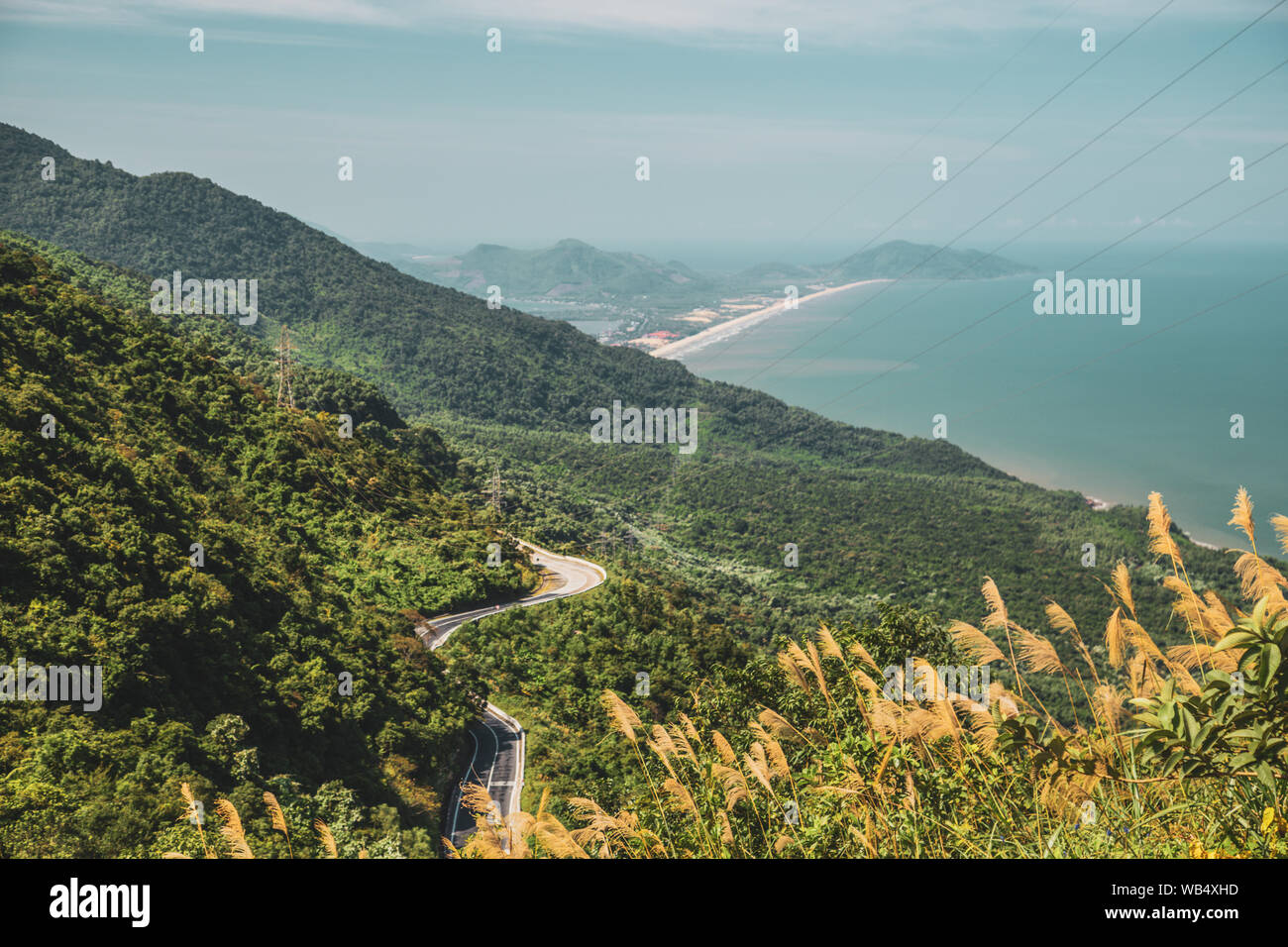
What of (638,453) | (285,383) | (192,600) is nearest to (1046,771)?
(192,600)

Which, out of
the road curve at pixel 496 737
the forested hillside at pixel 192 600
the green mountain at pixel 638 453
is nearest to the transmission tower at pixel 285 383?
the forested hillside at pixel 192 600

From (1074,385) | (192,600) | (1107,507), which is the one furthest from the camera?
(1074,385)

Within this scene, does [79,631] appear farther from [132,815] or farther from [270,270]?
[270,270]

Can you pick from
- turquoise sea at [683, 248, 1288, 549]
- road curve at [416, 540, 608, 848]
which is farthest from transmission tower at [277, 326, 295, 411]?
turquoise sea at [683, 248, 1288, 549]

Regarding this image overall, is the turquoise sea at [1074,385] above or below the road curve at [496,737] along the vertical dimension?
above

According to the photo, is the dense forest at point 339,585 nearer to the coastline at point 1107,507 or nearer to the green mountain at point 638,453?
the green mountain at point 638,453

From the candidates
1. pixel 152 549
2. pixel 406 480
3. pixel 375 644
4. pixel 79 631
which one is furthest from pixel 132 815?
pixel 406 480

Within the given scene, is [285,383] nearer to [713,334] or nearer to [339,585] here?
[339,585]
